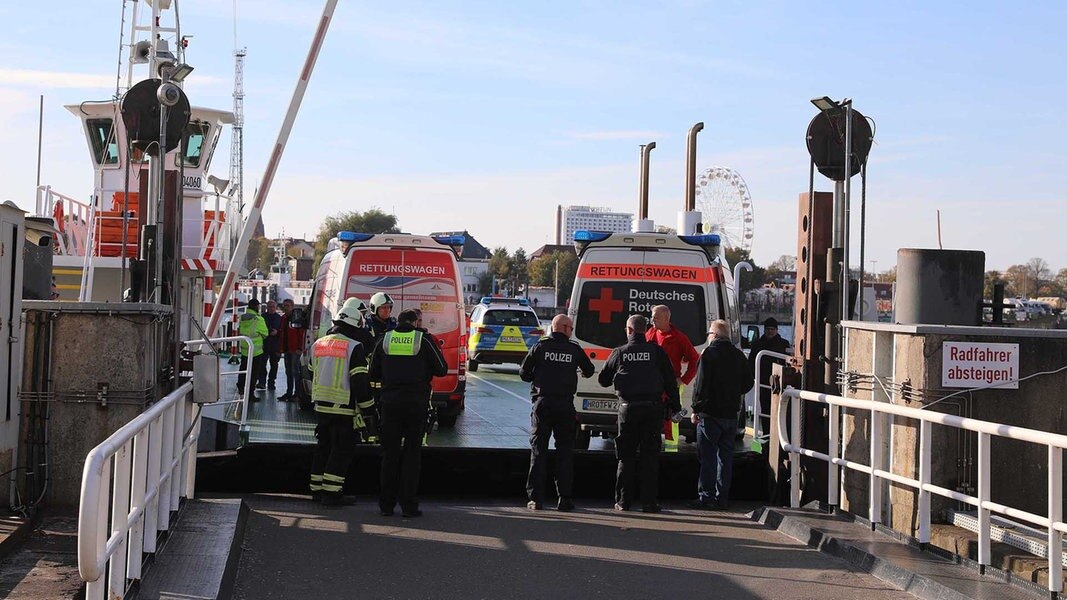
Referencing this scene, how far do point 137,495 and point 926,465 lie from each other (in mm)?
5067

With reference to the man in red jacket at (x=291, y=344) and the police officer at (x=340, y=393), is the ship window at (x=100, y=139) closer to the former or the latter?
the man in red jacket at (x=291, y=344)

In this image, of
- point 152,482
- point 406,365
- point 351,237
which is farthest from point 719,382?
point 351,237

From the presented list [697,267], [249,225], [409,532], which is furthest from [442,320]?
[409,532]

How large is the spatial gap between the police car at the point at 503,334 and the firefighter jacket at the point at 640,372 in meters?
19.0

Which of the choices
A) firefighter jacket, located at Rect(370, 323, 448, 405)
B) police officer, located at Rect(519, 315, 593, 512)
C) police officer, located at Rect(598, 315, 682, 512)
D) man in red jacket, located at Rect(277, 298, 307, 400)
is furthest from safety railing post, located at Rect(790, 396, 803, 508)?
man in red jacket, located at Rect(277, 298, 307, 400)

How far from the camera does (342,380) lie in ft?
35.4

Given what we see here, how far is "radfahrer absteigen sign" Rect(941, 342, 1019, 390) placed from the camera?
8.96m

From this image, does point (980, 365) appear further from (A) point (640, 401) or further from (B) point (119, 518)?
(B) point (119, 518)

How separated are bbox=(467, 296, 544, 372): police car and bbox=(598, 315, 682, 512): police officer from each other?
1882 cm

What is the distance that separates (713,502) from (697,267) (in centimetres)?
317

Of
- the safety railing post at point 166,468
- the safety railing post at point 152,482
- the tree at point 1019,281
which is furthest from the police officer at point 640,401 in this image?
the tree at point 1019,281

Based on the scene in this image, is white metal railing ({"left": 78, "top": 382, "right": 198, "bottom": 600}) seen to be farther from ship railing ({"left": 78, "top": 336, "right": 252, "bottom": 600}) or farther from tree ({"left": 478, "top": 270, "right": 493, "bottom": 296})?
tree ({"left": 478, "top": 270, "right": 493, "bottom": 296})

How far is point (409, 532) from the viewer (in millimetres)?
9836

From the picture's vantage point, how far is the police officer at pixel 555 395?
11.1 meters
